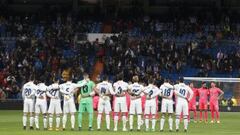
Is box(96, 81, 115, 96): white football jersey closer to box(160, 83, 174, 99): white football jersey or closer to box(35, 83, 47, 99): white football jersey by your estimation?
box(160, 83, 174, 99): white football jersey

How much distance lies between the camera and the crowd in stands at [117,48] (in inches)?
2039

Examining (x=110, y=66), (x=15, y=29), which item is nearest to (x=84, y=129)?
(x=110, y=66)

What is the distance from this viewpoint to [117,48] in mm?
54156

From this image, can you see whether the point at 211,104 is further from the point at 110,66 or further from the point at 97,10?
the point at 97,10

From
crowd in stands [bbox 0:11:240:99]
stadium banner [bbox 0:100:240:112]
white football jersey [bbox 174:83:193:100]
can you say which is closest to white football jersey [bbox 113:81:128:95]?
white football jersey [bbox 174:83:193:100]

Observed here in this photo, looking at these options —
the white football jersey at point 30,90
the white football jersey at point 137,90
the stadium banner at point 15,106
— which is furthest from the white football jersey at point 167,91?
the stadium banner at point 15,106

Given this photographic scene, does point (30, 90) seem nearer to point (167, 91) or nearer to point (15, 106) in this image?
→ point (167, 91)

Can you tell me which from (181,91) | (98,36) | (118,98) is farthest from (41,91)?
(98,36)

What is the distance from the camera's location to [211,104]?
37.8 m

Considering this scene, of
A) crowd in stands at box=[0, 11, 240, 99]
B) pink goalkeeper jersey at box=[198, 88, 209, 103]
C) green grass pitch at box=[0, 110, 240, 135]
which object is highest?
crowd in stands at box=[0, 11, 240, 99]

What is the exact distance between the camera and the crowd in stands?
51.8 metres

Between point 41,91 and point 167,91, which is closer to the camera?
point 167,91

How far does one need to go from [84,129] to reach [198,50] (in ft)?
78.2

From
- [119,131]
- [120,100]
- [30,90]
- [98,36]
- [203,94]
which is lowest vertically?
[119,131]
